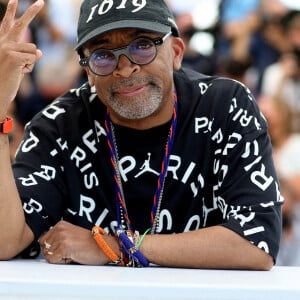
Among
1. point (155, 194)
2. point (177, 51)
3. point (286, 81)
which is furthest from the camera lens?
point (286, 81)

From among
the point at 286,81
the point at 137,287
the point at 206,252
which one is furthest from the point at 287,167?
the point at 137,287

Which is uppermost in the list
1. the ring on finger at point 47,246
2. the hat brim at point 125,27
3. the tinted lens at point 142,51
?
the hat brim at point 125,27

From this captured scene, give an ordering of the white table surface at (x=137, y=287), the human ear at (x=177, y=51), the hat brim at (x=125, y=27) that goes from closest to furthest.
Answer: the white table surface at (x=137, y=287)
the hat brim at (x=125, y=27)
the human ear at (x=177, y=51)

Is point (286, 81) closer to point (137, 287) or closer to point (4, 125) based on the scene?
point (4, 125)

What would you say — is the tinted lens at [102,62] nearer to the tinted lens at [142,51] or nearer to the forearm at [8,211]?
the tinted lens at [142,51]

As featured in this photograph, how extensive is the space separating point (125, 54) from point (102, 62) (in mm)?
74

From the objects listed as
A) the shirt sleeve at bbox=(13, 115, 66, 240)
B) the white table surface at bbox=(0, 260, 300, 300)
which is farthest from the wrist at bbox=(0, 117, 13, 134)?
the white table surface at bbox=(0, 260, 300, 300)

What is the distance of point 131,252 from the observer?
5.65ft

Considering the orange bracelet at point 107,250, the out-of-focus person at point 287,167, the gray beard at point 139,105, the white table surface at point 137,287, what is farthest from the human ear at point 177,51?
the out-of-focus person at point 287,167

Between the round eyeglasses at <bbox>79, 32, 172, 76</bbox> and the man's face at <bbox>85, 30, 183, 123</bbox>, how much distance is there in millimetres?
14

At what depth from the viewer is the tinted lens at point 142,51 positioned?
189 centimetres

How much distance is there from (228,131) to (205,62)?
7.85 feet

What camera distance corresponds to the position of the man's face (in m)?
1.91

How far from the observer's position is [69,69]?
4297 mm
